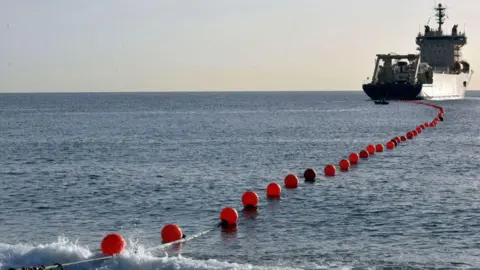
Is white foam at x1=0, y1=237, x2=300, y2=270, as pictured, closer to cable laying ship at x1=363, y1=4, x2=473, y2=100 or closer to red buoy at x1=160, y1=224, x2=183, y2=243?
red buoy at x1=160, y1=224, x2=183, y2=243

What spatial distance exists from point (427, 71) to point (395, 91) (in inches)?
294

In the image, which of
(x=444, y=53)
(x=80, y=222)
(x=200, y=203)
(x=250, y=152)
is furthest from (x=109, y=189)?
(x=444, y=53)

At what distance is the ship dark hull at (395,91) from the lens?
15700 cm

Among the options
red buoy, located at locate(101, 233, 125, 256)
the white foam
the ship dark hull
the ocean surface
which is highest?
the ship dark hull

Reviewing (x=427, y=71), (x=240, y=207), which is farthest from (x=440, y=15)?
(x=240, y=207)

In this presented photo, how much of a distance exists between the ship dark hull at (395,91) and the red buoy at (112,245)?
448ft

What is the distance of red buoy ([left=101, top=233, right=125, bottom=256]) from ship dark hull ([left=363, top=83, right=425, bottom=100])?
136498mm

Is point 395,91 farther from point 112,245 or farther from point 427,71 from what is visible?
point 112,245

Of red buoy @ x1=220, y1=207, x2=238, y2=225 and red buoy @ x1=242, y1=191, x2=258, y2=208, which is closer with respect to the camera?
red buoy @ x1=220, y1=207, x2=238, y2=225

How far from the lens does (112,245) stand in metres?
24.2

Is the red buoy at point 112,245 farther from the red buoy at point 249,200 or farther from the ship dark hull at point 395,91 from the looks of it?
the ship dark hull at point 395,91

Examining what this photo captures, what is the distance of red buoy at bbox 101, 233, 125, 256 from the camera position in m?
24.1

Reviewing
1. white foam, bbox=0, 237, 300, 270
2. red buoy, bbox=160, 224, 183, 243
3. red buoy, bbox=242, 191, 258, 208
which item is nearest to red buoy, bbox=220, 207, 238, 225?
red buoy, bbox=160, 224, 183, 243

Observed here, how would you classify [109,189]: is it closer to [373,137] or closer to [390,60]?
[373,137]
